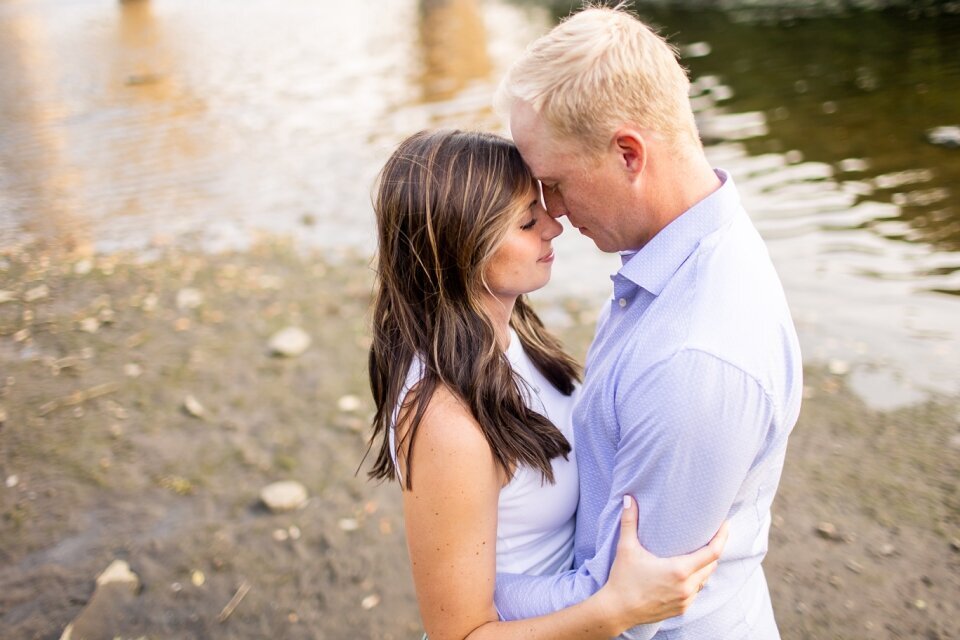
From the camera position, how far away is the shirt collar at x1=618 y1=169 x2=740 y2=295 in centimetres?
220

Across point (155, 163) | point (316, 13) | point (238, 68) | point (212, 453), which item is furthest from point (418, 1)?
point (212, 453)

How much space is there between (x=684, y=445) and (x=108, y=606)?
3.33 meters

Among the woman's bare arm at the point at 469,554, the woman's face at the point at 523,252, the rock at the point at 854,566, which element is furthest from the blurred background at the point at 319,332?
the woman's face at the point at 523,252

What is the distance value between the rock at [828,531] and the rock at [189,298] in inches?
214

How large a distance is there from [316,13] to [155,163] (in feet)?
77.9

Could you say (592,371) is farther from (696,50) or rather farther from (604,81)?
(696,50)

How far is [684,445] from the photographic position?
1.92 m

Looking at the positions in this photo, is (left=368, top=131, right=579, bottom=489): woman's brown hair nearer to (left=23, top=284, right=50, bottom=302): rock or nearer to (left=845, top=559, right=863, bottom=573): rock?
(left=845, top=559, right=863, bottom=573): rock

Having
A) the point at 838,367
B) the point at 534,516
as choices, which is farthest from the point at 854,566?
the point at 534,516

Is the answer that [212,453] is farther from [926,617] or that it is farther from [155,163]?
[155,163]

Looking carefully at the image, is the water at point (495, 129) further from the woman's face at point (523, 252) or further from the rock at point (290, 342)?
the woman's face at point (523, 252)

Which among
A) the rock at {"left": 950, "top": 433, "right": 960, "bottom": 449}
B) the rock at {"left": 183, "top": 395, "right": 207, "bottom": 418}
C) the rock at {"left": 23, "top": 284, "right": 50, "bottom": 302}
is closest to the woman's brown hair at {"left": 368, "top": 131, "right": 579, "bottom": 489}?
the rock at {"left": 950, "top": 433, "right": 960, "bottom": 449}

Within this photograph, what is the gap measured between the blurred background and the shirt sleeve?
2.09m

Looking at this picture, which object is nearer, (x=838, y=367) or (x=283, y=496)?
(x=283, y=496)
